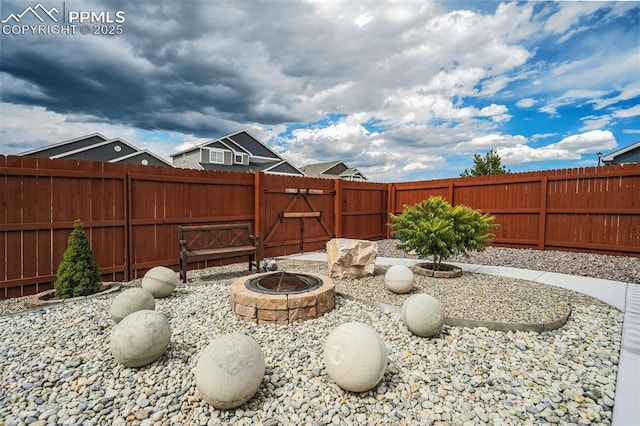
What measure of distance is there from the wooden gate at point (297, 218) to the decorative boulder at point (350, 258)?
261 centimetres

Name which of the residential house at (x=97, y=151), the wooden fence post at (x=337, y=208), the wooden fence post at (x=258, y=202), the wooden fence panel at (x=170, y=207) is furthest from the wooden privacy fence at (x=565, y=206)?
the residential house at (x=97, y=151)

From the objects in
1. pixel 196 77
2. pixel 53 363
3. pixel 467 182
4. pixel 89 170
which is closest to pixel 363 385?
pixel 53 363

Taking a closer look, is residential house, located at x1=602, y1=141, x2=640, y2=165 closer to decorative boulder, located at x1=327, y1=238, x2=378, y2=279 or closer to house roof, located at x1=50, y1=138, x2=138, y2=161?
decorative boulder, located at x1=327, y1=238, x2=378, y2=279

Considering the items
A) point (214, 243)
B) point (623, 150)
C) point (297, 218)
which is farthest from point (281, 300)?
point (623, 150)

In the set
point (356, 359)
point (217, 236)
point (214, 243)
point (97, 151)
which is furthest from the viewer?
point (97, 151)

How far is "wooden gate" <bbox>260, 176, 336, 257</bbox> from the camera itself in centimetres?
808

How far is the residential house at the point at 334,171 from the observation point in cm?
2928

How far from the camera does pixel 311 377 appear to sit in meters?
2.66

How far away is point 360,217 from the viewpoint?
10844 mm

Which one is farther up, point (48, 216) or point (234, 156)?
point (234, 156)

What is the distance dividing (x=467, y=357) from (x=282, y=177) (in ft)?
20.4

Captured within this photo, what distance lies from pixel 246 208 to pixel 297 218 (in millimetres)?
1645

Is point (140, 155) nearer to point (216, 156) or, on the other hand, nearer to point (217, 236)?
point (216, 156)

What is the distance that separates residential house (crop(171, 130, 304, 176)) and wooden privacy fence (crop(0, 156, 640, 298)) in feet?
40.0
